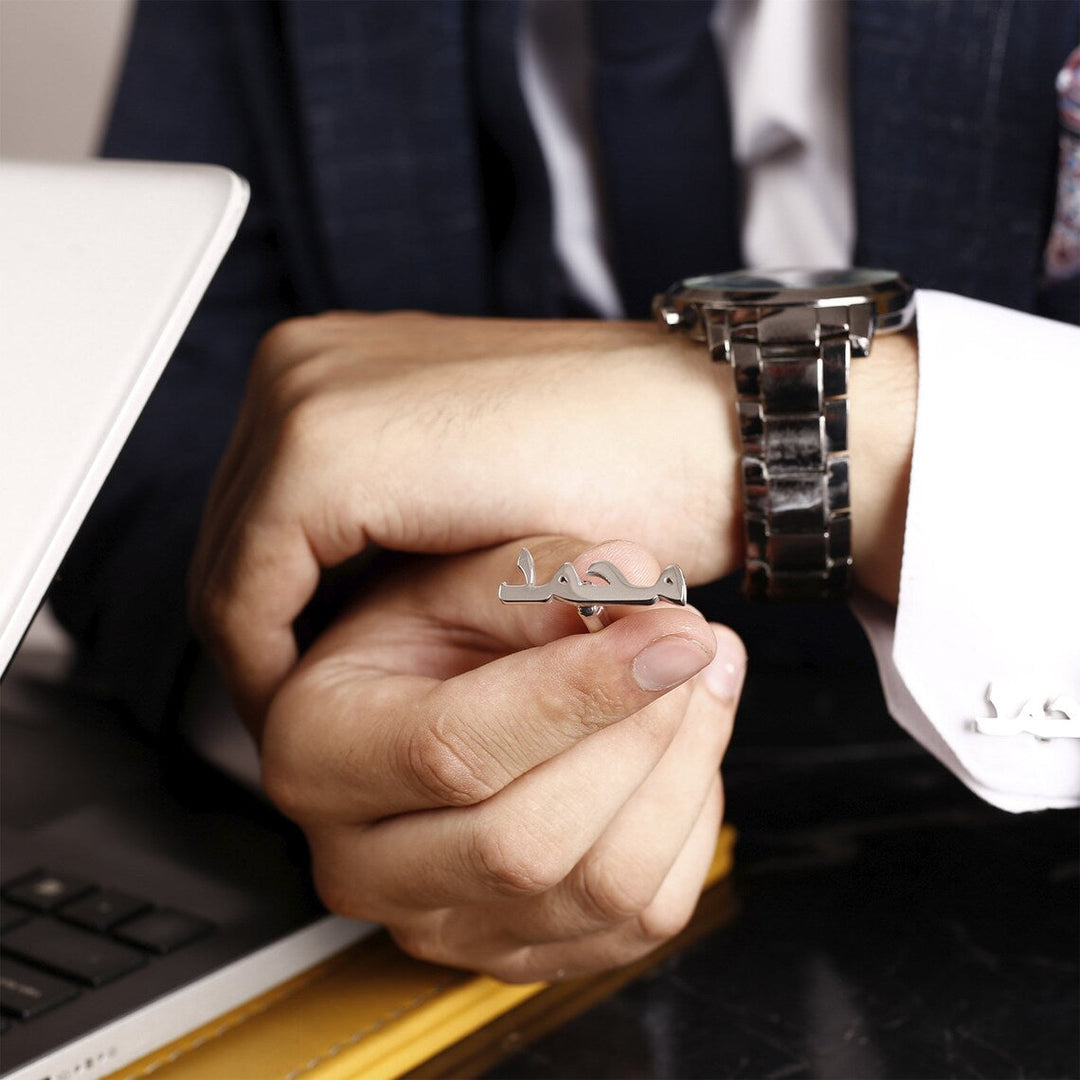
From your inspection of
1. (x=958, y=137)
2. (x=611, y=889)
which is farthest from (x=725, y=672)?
(x=958, y=137)

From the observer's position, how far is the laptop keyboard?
0.43 meters

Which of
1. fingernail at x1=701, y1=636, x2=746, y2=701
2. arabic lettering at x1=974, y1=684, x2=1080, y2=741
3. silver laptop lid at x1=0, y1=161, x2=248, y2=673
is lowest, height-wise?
arabic lettering at x1=974, y1=684, x2=1080, y2=741

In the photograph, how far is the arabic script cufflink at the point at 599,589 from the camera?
31cm

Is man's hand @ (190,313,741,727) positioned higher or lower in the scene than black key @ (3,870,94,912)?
higher

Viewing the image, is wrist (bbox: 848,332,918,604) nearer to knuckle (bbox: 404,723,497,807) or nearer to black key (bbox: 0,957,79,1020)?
knuckle (bbox: 404,723,497,807)

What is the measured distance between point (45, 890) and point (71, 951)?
0.05 metres

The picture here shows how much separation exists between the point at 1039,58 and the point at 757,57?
0.21 meters

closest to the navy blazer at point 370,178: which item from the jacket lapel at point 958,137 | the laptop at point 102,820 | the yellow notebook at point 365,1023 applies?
the jacket lapel at point 958,137

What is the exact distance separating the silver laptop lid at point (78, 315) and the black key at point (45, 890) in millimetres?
177

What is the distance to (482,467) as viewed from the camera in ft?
1.53

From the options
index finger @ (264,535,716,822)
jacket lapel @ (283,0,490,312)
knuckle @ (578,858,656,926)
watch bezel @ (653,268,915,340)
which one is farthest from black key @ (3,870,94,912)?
jacket lapel @ (283,0,490,312)

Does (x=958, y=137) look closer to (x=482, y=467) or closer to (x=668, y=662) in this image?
(x=482, y=467)

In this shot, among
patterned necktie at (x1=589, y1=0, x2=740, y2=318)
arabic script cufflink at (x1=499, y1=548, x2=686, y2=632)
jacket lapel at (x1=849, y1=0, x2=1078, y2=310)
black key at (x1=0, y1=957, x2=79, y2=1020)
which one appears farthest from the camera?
patterned necktie at (x1=589, y1=0, x2=740, y2=318)

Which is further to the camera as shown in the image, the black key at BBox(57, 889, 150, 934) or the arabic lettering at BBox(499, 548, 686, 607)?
the black key at BBox(57, 889, 150, 934)
